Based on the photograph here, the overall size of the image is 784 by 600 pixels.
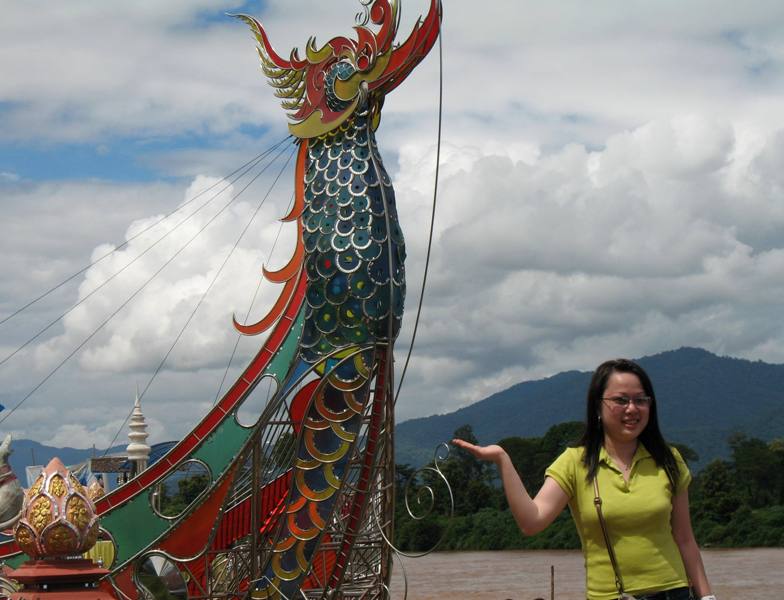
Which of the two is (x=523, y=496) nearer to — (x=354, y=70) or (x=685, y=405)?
(x=354, y=70)

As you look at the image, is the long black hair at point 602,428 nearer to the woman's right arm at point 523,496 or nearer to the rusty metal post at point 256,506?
the woman's right arm at point 523,496

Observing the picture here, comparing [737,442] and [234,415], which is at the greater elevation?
[737,442]

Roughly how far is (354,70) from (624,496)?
6.32 meters

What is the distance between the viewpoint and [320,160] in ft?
29.3

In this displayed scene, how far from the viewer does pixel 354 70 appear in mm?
8961

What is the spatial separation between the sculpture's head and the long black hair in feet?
19.3

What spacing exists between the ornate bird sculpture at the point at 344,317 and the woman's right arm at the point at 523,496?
17.7 feet

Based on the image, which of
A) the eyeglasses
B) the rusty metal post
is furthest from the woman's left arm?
the rusty metal post

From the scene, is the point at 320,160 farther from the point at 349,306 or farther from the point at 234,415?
the point at 234,415

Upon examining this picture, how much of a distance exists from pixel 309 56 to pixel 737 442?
1117 inches

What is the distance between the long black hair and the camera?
3199 millimetres

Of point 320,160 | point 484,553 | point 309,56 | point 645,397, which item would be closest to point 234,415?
point 320,160

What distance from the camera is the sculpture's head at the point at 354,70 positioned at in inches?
348

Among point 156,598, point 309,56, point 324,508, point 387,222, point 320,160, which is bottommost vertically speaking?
point 156,598
